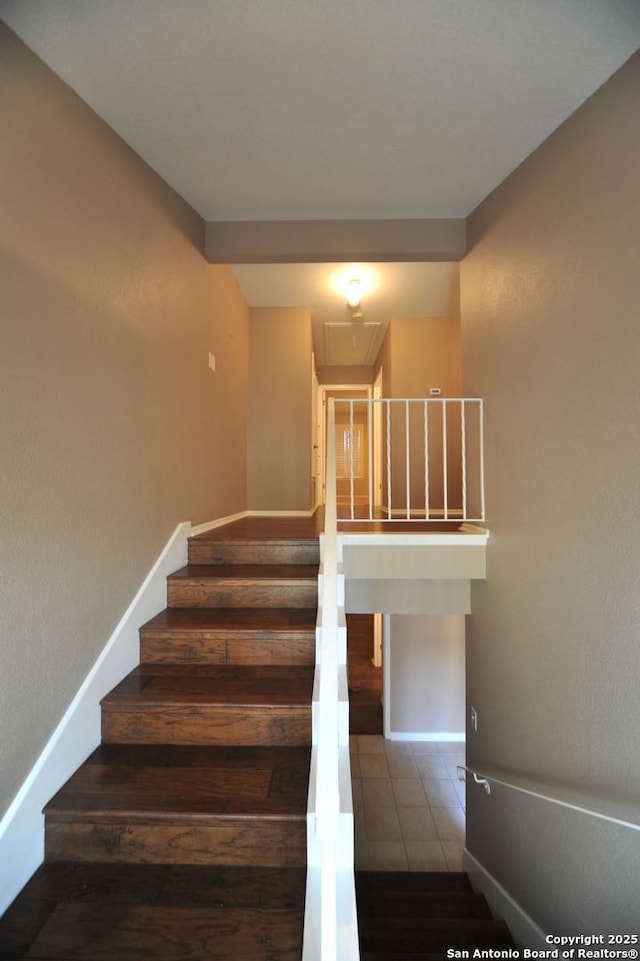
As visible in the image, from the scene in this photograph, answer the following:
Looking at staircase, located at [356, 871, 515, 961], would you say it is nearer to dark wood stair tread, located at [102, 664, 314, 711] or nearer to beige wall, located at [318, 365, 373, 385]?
dark wood stair tread, located at [102, 664, 314, 711]

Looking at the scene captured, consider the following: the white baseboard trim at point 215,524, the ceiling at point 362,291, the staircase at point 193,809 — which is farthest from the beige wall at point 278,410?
the staircase at point 193,809

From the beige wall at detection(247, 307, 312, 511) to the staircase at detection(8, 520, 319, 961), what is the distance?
2663mm

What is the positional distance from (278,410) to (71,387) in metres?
3.20

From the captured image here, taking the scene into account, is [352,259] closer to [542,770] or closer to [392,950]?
[542,770]

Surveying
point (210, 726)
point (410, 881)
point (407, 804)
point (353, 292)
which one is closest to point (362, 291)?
point (353, 292)

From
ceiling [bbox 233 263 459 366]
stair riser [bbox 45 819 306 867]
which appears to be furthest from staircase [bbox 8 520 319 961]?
ceiling [bbox 233 263 459 366]

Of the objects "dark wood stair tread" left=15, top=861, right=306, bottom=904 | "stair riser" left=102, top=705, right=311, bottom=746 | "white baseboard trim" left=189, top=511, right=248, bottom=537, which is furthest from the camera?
"white baseboard trim" left=189, top=511, right=248, bottom=537

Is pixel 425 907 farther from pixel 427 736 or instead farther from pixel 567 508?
pixel 427 736

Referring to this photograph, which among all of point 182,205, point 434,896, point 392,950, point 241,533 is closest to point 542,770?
point 392,950

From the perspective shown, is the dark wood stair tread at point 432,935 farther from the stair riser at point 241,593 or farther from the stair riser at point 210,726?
the stair riser at point 241,593

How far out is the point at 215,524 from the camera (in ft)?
10.7

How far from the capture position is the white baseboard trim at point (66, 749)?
122cm

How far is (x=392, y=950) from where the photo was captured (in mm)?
1977

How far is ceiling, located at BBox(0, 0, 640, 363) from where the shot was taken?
1376 mm
